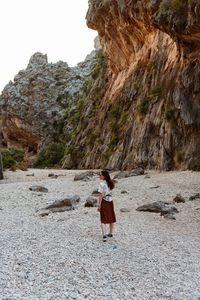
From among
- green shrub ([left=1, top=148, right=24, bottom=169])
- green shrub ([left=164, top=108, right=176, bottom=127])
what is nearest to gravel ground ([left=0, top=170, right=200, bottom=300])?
green shrub ([left=164, top=108, right=176, bottom=127])

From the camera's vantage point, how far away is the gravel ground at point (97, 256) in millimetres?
6699

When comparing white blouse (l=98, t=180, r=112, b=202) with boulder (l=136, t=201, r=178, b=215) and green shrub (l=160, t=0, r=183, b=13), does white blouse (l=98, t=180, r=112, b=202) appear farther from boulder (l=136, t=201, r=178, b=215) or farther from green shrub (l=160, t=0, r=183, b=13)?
green shrub (l=160, t=0, r=183, b=13)

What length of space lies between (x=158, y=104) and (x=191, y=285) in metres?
27.2

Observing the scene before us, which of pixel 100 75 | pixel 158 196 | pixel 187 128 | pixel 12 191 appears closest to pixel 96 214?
pixel 158 196

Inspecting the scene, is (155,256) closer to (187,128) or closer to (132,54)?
(187,128)

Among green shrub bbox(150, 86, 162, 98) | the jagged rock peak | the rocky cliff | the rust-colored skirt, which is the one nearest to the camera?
the rust-colored skirt

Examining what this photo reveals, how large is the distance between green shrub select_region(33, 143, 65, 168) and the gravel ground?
47.5m

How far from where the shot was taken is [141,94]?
1518 inches

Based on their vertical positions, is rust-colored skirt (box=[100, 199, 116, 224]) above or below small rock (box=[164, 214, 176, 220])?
above

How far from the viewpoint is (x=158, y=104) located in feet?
110

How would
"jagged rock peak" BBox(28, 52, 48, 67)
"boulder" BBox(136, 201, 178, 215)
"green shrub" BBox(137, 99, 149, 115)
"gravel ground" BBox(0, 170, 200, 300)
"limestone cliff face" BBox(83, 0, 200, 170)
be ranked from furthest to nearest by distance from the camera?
1. "jagged rock peak" BBox(28, 52, 48, 67)
2. "green shrub" BBox(137, 99, 149, 115)
3. "limestone cliff face" BBox(83, 0, 200, 170)
4. "boulder" BBox(136, 201, 178, 215)
5. "gravel ground" BBox(0, 170, 200, 300)

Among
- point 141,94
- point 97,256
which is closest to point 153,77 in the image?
point 141,94

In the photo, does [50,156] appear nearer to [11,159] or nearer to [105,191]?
[11,159]

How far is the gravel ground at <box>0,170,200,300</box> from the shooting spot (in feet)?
22.0
